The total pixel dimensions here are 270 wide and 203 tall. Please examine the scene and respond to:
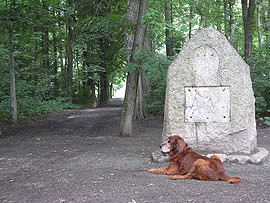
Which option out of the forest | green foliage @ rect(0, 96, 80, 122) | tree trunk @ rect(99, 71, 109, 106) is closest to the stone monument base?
the forest

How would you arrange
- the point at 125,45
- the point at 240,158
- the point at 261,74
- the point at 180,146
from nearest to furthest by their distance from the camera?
the point at 180,146
the point at 240,158
the point at 261,74
the point at 125,45

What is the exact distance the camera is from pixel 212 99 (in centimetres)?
611

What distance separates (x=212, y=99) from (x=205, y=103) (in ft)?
0.56

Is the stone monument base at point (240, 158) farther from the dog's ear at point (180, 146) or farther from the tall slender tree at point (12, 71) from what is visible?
the tall slender tree at point (12, 71)

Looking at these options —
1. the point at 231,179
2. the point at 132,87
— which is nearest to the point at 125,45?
the point at 132,87

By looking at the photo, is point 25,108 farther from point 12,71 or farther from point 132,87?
point 132,87

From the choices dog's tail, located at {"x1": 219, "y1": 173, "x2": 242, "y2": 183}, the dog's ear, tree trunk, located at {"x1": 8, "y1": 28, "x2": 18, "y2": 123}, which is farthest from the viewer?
tree trunk, located at {"x1": 8, "y1": 28, "x2": 18, "y2": 123}

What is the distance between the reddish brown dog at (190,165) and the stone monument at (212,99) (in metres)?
1.14

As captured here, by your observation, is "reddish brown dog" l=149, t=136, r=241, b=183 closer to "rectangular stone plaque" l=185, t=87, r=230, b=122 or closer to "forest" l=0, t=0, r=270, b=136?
"rectangular stone plaque" l=185, t=87, r=230, b=122

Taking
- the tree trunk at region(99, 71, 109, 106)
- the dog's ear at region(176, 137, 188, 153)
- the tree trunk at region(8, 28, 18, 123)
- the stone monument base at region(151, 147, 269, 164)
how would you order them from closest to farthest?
1. the dog's ear at region(176, 137, 188, 153)
2. the stone monument base at region(151, 147, 269, 164)
3. the tree trunk at region(8, 28, 18, 123)
4. the tree trunk at region(99, 71, 109, 106)

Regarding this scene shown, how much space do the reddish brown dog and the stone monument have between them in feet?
3.75

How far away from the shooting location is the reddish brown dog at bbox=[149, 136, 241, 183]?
14.3 ft

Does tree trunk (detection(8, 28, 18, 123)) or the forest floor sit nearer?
the forest floor

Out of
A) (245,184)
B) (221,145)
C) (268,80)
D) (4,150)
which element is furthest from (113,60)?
(245,184)
